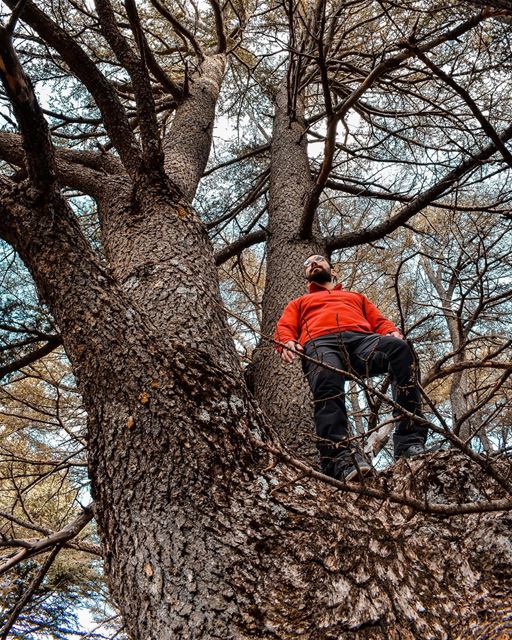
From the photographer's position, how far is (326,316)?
250 cm

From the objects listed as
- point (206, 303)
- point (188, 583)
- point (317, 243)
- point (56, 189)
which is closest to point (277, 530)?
point (188, 583)

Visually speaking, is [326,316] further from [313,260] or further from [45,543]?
[45,543]

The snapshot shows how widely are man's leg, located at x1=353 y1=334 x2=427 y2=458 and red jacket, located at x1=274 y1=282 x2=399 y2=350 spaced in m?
0.18

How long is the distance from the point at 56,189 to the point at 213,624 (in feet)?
4.05

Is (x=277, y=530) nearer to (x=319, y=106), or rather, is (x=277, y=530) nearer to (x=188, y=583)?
(x=188, y=583)

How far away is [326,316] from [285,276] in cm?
64

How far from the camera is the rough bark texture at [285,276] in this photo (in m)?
2.27

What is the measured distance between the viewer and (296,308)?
2.67 metres

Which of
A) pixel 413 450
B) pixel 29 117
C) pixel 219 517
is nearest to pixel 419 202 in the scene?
pixel 413 450

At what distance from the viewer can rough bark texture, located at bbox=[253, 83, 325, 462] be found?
2.27 m

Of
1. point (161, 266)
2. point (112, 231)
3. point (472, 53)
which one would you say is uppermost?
point (472, 53)

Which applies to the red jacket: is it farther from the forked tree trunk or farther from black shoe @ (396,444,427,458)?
the forked tree trunk

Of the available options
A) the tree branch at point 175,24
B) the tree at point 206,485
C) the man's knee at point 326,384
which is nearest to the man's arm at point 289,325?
the man's knee at point 326,384

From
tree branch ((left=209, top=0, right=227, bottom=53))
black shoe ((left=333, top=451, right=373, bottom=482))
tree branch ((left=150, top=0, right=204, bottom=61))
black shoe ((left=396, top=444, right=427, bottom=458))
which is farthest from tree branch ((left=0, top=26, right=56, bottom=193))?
tree branch ((left=209, top=0, right=227, bottom=53))
